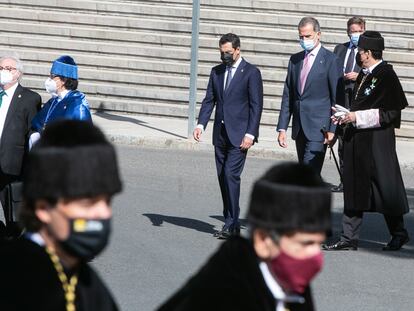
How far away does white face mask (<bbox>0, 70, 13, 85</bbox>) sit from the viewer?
1021cm

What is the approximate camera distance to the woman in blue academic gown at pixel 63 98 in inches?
384

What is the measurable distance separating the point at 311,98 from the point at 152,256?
2.05 m

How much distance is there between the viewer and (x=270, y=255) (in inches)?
161

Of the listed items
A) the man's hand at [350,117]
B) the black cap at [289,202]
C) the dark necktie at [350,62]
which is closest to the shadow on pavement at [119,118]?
the dark necktie at [350,62]

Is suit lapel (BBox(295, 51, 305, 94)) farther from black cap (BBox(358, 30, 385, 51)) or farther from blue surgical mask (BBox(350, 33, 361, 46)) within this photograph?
blue surgical mask (BBox(350, 33, 361, 46))

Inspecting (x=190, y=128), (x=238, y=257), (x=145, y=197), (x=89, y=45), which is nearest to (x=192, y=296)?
(x=238, y=257)

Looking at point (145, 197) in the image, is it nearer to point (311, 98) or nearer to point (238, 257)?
point (311, 98)

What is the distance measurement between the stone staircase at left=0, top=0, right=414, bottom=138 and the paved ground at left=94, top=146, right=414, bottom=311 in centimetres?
439

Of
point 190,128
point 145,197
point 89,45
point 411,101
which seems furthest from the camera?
point 89,45

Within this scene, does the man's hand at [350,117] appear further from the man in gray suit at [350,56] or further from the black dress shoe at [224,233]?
the man in gray suit at [350,56]

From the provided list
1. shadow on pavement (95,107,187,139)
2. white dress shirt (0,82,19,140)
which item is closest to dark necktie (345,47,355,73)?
shadow on pavement (95,107,187,139)

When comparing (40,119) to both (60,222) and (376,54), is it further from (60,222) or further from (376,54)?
(60,222)

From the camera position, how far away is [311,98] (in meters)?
11.4

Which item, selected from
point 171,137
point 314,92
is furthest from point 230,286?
point 171,137
